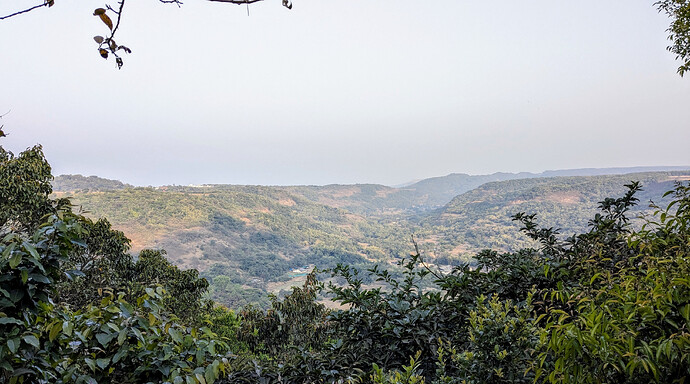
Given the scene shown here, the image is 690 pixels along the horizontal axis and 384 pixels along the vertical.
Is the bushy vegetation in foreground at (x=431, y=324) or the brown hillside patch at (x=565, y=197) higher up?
the bushy vegetation in foreground at (x=431, y=324)

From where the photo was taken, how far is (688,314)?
881mm

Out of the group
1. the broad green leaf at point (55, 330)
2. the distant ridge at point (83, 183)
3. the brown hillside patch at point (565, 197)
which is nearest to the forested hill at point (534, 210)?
the brown hillside patch at point (565, 197)

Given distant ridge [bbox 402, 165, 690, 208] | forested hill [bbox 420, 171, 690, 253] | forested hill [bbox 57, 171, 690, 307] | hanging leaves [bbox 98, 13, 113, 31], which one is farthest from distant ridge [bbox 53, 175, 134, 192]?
distant ridge [bbox 402, 165, 690, 208]

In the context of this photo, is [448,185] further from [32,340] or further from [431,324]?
[32,340]

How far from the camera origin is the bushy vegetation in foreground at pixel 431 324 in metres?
0.94

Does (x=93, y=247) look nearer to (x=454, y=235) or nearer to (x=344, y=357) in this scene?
(x=344, y=357)

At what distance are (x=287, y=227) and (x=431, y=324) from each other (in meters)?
57.9

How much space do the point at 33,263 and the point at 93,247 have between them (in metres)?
7.49

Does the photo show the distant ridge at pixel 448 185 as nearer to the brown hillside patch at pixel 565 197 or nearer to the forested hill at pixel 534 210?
the forested hill at pixel 534 210

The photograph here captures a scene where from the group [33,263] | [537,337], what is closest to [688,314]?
[537,337]

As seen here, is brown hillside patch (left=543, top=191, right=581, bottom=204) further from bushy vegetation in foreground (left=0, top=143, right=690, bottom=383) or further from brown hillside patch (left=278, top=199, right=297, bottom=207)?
brown hillside patch (left=278, top=199, right=297, bottom=207)

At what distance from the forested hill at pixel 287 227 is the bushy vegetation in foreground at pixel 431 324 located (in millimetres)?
20213

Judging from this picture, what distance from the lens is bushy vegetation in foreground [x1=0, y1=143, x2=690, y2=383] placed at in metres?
0.94

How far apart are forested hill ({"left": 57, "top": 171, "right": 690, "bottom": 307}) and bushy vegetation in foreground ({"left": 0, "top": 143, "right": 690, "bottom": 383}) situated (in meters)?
20.2
